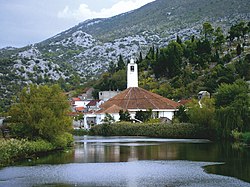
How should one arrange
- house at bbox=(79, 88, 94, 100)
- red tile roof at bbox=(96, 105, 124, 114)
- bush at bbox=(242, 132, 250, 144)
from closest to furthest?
bush at bbox=(242, 132, 250, 144), red tile roof at bbox=(96, 105, 124, 114), house at bbox=(79, 88, 94, 100)

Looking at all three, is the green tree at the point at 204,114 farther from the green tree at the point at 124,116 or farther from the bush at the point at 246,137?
the green tree at the point at 124,116

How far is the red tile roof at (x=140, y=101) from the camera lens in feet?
302

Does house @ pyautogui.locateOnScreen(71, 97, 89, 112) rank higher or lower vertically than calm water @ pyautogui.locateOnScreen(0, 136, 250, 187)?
higher

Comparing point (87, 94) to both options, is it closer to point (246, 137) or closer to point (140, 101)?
point (140, 101)

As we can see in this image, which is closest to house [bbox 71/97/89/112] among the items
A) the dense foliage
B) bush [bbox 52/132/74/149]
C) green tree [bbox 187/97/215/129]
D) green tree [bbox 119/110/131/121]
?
the dense foliage

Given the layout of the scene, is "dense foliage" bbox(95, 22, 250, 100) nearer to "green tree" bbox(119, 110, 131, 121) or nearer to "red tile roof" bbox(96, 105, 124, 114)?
"red tile roof" bbox(96, 105, 124, 114)

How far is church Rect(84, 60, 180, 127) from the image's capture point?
90062 millimetres

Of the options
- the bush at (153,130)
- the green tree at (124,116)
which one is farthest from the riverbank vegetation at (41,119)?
the green tree at (124,116)

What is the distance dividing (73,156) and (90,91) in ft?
300

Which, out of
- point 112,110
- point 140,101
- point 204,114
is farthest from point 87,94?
point 204,114

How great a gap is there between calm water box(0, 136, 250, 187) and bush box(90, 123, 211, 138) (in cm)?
2179

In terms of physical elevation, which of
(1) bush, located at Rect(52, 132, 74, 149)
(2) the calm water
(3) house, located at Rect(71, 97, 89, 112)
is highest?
(3) house, located at Rect(71, 97, 89, 112)

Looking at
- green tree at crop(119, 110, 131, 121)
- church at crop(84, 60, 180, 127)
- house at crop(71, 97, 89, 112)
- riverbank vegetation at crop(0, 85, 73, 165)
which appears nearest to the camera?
riverbank vegetation at crop(0, 85, 73, 165)

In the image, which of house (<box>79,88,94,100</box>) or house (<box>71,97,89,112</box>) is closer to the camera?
house (<box>71,97,89,112</box>)
